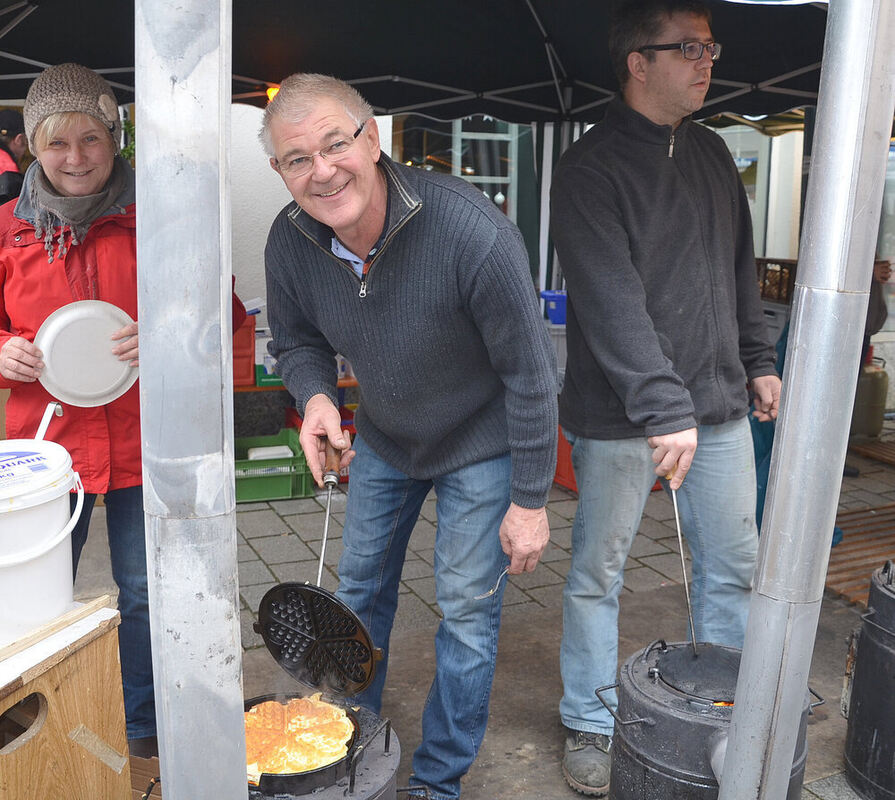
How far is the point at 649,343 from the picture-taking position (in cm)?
266

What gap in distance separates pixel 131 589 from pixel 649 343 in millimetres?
1702

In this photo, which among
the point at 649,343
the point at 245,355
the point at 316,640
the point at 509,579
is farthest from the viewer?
the point at 245,355

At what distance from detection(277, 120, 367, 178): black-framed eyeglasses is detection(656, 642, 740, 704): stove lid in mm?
1480

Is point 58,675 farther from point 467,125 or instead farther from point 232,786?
point 467,125

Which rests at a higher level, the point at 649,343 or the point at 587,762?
the point at 649,343

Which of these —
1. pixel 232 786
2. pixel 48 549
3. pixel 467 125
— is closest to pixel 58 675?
pixel 48 549

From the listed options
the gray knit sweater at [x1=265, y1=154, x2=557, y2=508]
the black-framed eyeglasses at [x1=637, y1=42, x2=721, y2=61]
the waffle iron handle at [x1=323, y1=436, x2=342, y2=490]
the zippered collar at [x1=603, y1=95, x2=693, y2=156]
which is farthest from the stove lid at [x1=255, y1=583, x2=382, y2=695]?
the black-framed eyeglasses at [x1=637, y1=42, x2=721, y2=61]

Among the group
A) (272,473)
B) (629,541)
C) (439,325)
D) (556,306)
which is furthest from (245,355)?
(439,325)

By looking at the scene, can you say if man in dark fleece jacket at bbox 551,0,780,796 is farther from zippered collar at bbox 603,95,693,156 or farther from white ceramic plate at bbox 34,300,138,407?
white ceramic plate at bbox 34,300,138,407

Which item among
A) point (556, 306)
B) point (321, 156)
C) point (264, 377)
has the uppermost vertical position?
point (321, 156)

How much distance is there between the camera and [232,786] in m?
1.53

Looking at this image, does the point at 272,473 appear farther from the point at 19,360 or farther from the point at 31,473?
the point at 31,473

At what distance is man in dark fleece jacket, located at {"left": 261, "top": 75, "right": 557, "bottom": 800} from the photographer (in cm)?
223

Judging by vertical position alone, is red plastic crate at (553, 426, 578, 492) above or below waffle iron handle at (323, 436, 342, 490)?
below
